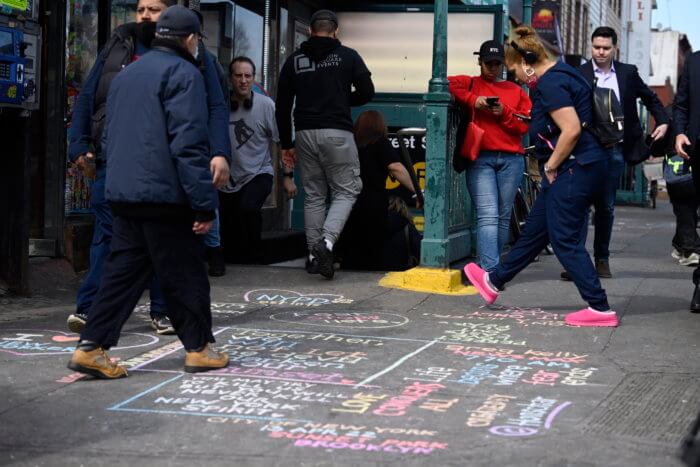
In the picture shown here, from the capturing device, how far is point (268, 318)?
7.50 metres

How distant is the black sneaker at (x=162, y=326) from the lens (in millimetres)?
6816

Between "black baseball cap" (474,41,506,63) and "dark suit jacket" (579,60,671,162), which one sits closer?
"black baseball cap" (474,41,506,63)

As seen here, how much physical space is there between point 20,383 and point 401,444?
1949 millimetres

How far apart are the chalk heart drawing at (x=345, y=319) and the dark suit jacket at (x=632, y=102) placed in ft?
10.2

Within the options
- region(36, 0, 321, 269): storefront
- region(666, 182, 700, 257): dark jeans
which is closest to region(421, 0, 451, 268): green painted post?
region(36, 0, 321, 269): storefront

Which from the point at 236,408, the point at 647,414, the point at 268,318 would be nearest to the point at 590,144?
the point at 268,318

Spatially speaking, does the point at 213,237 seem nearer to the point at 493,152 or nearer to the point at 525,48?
the point at 493,152

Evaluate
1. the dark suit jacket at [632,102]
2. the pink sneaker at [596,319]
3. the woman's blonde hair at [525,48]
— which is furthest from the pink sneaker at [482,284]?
the dark suit jacket at [632,102]

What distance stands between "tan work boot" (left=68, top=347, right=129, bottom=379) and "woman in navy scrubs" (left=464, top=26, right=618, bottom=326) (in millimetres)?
3046

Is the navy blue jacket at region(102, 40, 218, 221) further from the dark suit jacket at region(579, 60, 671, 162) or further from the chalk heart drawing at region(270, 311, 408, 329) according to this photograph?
the dark suit jacket at region(579, 60, 671, 162)

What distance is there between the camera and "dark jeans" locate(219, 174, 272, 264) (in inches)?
388

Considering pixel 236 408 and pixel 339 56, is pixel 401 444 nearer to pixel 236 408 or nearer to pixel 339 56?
pixel 236 408

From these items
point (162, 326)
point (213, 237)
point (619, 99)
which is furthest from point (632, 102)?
point (162, 326)

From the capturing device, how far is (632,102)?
32.0 ft
